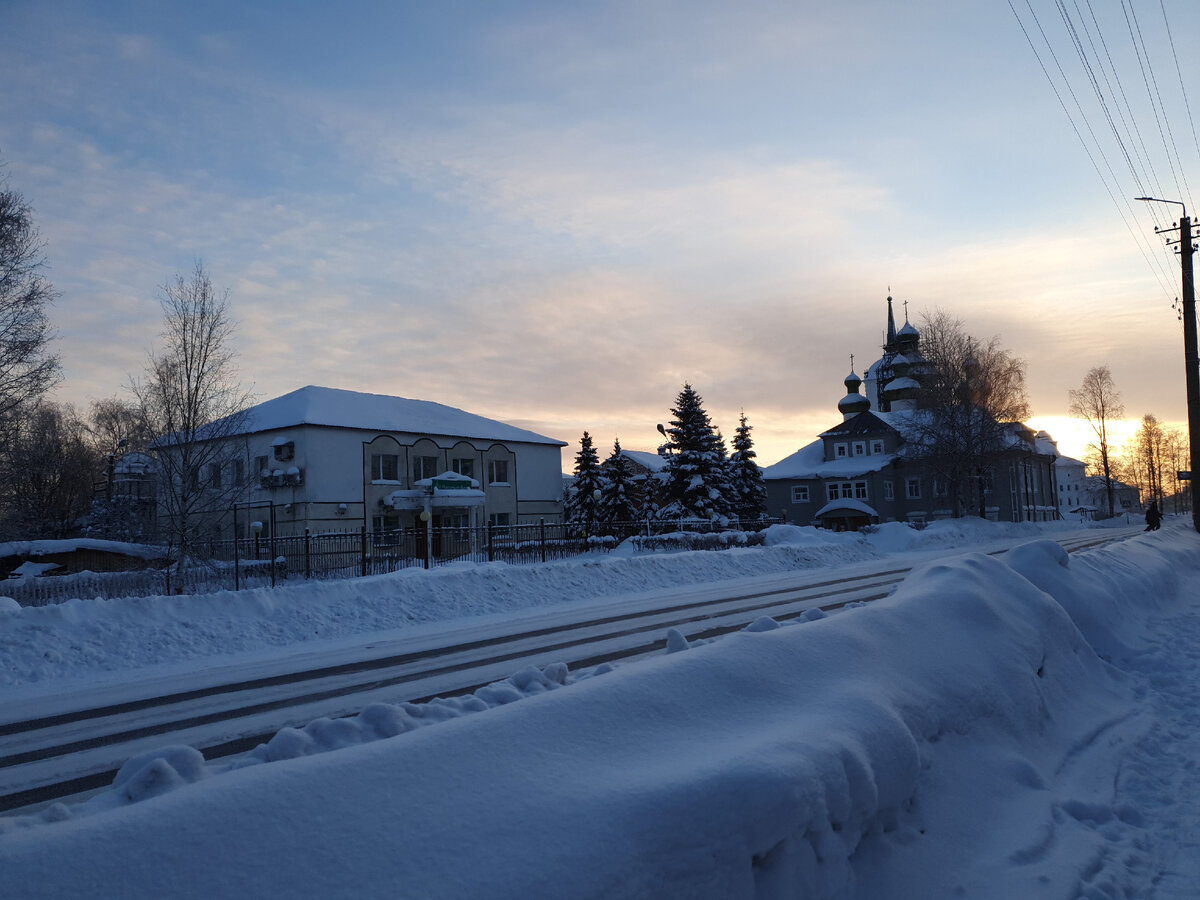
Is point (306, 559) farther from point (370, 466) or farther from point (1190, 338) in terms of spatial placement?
point (1190, 338)

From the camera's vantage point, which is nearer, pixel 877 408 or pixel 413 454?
pixel 413 454

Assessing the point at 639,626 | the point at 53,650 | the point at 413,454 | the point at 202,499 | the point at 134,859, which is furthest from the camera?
the point at 413,454

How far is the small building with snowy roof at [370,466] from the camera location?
4066 cm

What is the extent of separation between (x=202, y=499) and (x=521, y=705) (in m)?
20.4

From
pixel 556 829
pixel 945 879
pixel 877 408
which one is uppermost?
pixel 877 408

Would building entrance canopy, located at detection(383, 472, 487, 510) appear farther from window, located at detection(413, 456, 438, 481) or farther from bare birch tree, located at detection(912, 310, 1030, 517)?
bare birch tree, located at detection(912, 310, 1030, 517)

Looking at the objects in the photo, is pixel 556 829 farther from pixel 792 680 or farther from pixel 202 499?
pixel 202 499

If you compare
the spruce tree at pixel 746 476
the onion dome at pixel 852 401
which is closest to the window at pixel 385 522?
the spruce tree at pixel 746 476

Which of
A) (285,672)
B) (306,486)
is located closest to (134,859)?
(285,672)

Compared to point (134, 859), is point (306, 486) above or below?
above

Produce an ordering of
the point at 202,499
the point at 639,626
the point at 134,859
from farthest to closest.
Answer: the point at 202,499 < the point at 639,626 < the point at 134,859

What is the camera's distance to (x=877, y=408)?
269 ft

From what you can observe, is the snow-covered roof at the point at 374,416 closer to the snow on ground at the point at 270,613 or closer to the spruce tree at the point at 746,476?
the spruce tree at the point at 746,476

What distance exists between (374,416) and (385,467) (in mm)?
3227
